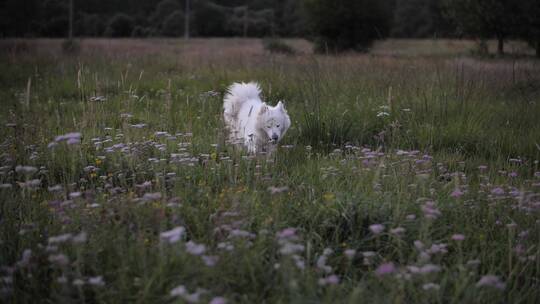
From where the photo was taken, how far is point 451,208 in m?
2.90

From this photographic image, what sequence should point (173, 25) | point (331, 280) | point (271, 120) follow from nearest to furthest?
1. point (331, 280)
2. point (271, 120)
3. point (173, 25)

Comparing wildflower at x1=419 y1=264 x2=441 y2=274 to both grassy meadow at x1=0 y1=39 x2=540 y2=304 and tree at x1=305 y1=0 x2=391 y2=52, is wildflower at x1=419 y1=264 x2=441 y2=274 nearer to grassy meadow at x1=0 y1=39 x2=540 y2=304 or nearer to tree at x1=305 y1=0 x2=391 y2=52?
grassy meadow at x1=0 y1=39 x2=540 y2=304

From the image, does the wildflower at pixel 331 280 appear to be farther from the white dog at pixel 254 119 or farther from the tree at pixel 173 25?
the tree at pixel 173 25

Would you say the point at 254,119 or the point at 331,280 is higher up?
the point at 254,119

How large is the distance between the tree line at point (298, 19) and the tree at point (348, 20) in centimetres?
5

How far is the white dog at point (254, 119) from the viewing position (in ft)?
15.7

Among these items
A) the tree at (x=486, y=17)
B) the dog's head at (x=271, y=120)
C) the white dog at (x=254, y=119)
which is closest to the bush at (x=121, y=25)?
the tree at (x=486, y=17)

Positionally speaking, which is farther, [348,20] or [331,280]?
[348,20]

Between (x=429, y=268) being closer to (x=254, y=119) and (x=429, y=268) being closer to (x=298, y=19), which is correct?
(x=254, y=119)

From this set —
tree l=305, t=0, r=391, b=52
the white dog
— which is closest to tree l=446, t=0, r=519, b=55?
tree l=305, t=0, r=391, b=52

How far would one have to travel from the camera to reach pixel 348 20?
23391 millimetres

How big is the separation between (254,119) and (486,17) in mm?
18789

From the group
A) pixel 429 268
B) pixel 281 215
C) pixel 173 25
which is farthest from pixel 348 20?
pixel 173 25

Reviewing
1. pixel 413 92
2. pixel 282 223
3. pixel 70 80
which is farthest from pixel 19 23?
pixel 282 223
